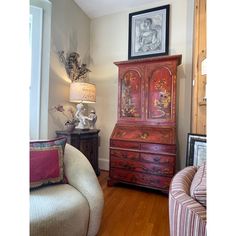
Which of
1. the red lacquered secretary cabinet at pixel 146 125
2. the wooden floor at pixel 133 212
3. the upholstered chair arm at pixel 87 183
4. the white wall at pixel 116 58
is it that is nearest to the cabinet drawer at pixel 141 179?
the red lacquered secretary cabinet at pixel 146 125

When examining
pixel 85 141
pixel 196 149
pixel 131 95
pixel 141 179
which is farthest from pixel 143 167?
pixel 131 95

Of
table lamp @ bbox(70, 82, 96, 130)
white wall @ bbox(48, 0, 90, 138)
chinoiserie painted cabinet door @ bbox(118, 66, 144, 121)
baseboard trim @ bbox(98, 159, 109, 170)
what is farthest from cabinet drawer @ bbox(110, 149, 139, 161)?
white wall @ bbox(48, 0, 90, 138)

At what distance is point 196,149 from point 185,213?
152 centimetres

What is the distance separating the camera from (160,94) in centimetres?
255

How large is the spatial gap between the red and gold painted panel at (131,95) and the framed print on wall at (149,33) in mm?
552

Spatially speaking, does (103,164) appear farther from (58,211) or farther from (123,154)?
(58,211)

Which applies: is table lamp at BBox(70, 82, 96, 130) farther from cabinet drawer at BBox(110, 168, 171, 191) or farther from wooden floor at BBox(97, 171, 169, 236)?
wooden floor at BBox(97, 171, 169, 236)

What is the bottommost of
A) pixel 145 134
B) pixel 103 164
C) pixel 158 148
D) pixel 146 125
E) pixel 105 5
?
pixel 103 164

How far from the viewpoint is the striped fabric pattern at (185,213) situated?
838 millimetres

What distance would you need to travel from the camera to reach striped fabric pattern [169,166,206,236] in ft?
2.75

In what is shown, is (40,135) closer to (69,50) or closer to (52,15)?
(69,50)

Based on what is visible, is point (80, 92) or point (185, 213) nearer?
point (185, 213)

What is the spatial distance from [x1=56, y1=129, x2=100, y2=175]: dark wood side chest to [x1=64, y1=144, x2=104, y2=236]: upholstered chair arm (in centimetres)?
89

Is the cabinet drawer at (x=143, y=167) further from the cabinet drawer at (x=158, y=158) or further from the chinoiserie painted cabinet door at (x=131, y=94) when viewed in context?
the chinoiserie painted cabinet door at (x=131, y=94)
